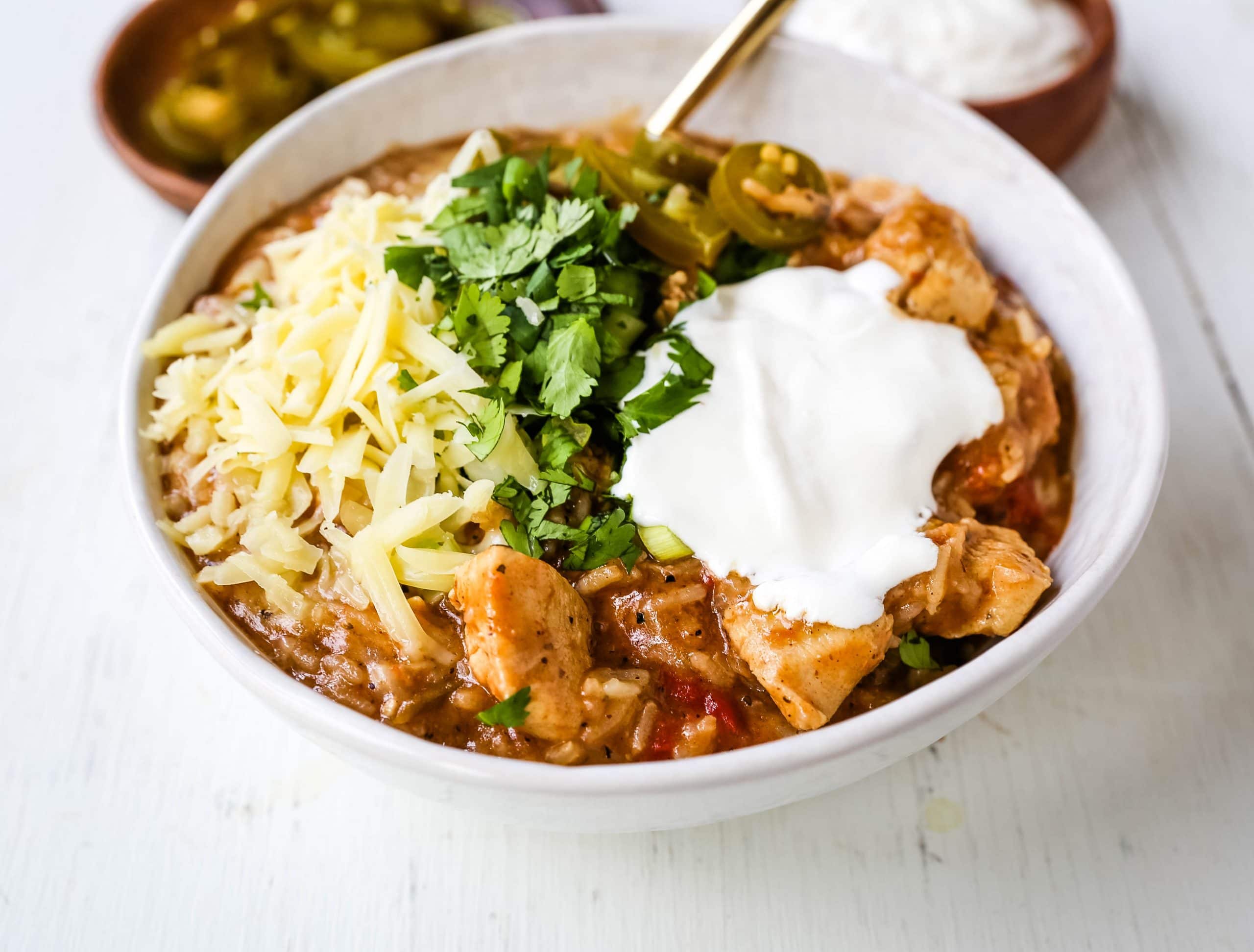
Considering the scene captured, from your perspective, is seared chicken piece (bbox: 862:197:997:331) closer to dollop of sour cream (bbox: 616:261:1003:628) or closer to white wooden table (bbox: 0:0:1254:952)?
dollop of sour cream (bbox: 616:261:1003:628)

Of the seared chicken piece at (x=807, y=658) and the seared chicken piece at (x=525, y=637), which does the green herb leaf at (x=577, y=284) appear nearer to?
the seared chicken piece at (x=525, y=637)

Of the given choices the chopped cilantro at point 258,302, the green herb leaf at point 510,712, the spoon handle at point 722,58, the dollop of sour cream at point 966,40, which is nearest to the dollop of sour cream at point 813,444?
the green herb leaf at point 510,712

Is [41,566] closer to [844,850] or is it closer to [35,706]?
[35,706]

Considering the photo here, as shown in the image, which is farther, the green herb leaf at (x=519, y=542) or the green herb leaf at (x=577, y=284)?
the green herb leaf at (x=577, y=284)

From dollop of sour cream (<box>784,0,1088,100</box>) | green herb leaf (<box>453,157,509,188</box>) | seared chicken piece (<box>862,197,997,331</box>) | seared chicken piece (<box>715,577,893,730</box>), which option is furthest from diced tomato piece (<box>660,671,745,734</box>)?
dollop of sour cream (<box>784,0,1088,100</box>)

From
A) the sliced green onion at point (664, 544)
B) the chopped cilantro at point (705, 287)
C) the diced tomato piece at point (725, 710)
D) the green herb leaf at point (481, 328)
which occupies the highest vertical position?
the green herb leaf at point (481, 328)

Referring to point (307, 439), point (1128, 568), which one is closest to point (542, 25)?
point (307, 439)

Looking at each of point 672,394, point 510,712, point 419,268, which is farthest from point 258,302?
point 510,712
